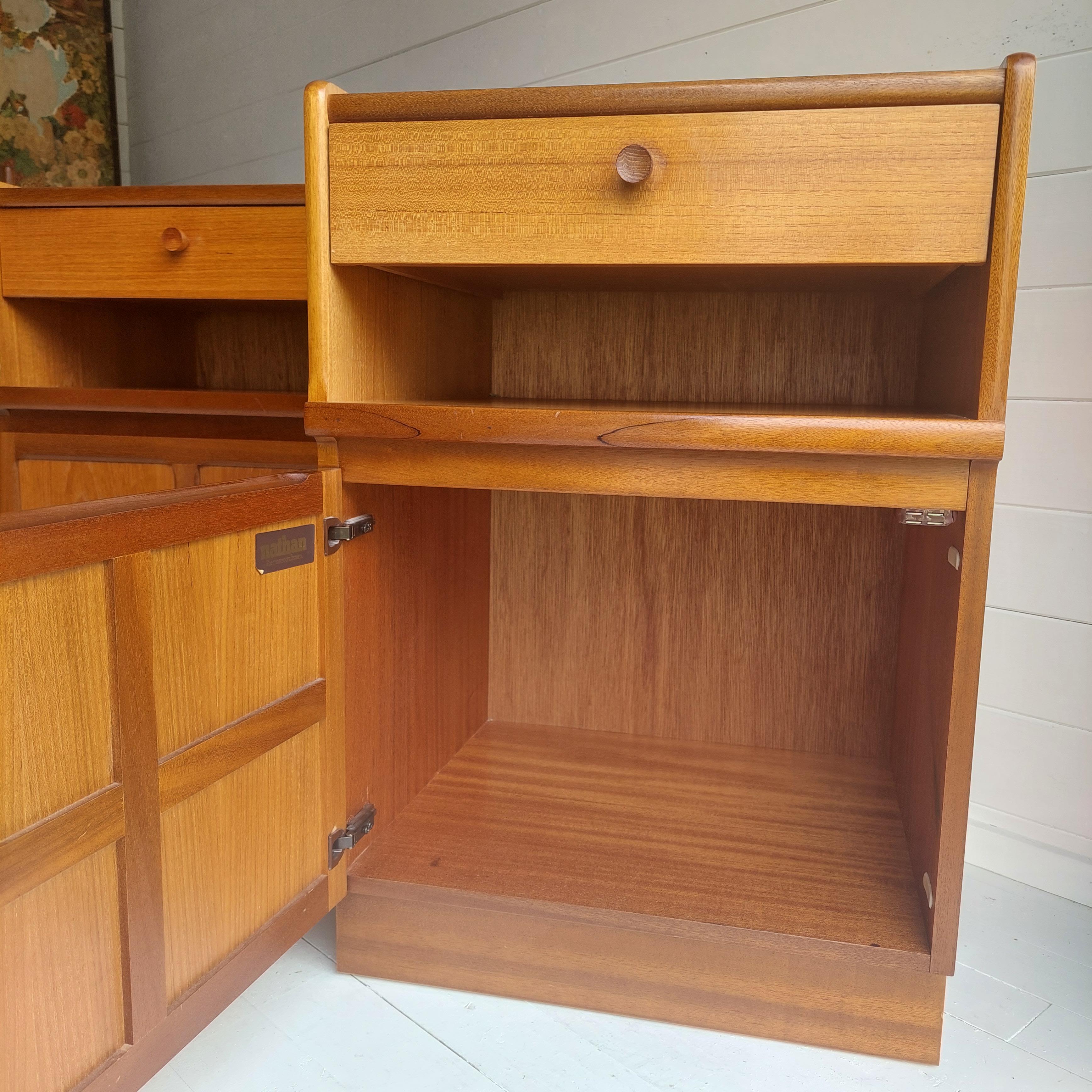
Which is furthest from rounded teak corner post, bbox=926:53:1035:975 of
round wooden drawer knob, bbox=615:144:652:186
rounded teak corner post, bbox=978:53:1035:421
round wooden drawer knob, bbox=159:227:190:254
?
round wooden drawer knob, bbox=159:227:190:254

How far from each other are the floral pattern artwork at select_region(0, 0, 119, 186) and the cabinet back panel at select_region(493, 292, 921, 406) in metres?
1.28

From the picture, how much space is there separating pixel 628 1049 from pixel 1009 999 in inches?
18.0

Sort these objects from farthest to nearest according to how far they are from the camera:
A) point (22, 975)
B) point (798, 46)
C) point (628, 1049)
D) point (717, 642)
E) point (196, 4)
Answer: point (196, 4)
point (717, 642)
point (798, 46)
point (628, 1049)
point (22, 975)

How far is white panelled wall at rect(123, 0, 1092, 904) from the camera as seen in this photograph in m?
1.18

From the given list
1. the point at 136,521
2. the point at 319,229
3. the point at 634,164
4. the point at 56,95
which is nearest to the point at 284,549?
the point at 136,521

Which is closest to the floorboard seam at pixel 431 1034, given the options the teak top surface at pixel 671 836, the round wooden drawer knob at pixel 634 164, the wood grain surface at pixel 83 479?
the teak top surface at pixel 671 836

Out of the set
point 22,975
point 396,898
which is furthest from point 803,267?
point 22,975

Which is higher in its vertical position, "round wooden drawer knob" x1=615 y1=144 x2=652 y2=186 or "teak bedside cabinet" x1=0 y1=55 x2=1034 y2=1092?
"round wooden drawer knob" x1=615 y1=144 x2=652 y2=186

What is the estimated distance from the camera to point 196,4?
85.5 inches

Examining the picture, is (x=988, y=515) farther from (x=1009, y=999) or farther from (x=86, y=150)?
(x=86, y=150)

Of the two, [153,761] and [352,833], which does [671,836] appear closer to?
[352,833]

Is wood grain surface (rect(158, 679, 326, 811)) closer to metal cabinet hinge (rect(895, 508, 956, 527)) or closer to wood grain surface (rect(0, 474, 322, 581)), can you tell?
wood grain surface (rect(0, 474, 322, 581))

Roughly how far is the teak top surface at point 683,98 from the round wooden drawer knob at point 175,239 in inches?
19.9

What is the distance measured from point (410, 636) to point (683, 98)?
0.71m
